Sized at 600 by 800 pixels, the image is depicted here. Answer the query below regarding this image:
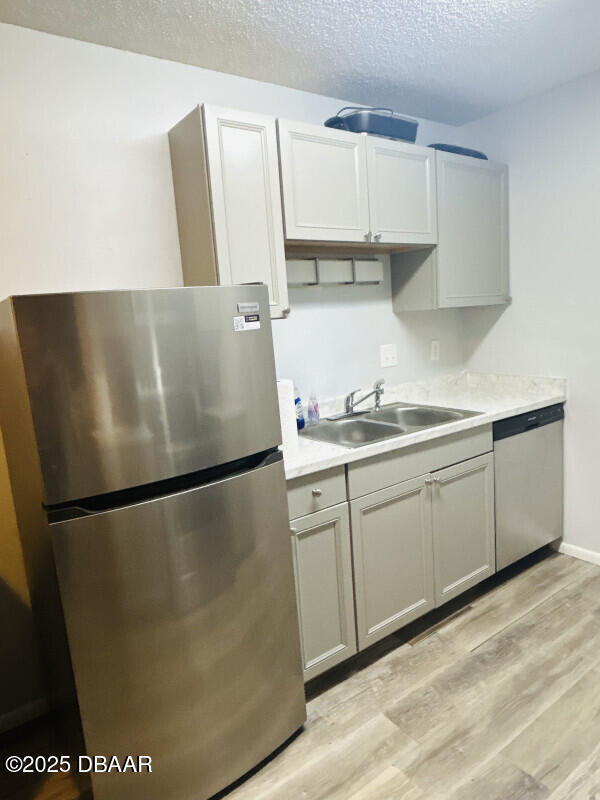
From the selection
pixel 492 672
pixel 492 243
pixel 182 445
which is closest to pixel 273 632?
pixel 182 445

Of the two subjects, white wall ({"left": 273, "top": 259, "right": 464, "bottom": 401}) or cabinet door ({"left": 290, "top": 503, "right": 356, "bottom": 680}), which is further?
white wall ({"left": 273, "top": 259, "right": 464, "bottom": 401})

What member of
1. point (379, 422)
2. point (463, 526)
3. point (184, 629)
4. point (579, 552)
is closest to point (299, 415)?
point (379, 422)

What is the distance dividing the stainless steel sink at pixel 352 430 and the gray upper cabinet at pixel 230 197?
2.15 ft

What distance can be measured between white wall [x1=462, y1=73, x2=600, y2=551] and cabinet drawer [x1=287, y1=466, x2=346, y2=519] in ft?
5.26

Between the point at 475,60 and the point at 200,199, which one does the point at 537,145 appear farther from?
the point at 200,199

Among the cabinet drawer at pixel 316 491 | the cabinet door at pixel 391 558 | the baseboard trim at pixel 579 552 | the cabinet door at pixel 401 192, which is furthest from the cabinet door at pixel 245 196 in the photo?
the baseboard trim at pixel 579 552

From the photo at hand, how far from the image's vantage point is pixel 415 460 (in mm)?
2066

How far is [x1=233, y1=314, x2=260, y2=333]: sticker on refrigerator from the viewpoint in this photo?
1.41 meters

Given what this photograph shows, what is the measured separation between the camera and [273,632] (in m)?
1.57

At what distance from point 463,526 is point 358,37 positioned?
2.10 meters

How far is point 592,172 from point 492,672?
7.76 ft

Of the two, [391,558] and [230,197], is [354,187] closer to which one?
[230,197]

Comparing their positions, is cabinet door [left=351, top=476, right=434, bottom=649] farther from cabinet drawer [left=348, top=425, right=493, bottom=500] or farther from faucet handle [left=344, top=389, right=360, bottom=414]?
faucet handle [left=344, top=389, right=360, bottom=414]

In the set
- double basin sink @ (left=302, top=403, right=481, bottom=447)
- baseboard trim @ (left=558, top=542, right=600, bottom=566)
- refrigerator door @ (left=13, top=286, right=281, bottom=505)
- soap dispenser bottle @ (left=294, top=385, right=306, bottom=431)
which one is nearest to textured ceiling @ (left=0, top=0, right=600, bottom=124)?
refrigerator door @ (left=13, top=286, right=281, bottom=505)
